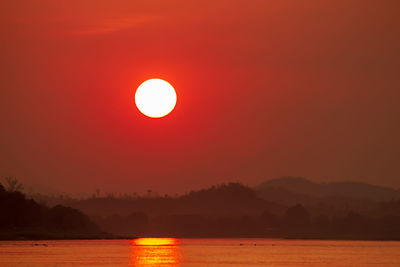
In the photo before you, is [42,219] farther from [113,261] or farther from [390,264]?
[390,264]

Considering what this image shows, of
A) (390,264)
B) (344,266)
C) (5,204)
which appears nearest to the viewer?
(344,266)

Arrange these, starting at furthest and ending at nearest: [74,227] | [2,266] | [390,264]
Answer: [74,227], [390,264], [2,266]

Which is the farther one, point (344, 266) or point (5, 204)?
point (5, 204)

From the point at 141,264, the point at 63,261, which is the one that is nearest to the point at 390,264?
the point at 141,264

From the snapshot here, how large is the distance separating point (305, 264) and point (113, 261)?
23.0m

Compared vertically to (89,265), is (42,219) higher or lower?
higher

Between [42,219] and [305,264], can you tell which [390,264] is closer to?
[305,264]

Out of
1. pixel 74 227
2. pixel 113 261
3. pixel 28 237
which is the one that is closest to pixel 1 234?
pixel 28 237

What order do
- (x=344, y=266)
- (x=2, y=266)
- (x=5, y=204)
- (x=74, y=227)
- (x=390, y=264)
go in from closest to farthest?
(x=2, y=266)
(x=344, y=266)
(x=390, y=264)
(x=5, y=204)
(x=74, y=227)

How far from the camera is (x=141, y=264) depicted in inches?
4493

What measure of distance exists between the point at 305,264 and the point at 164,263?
1639 cm

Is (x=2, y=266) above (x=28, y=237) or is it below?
below

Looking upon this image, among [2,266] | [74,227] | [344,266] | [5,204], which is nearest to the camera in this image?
[2,266]

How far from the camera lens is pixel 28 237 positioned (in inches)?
7362
